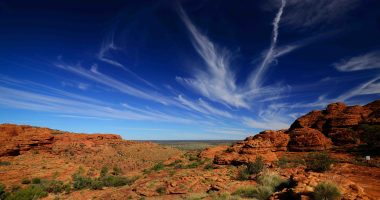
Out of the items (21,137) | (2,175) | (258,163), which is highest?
(21,137)

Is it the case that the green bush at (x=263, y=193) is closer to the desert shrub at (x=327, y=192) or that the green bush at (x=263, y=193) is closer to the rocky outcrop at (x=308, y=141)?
the desert shrub at (x=327, y=192)

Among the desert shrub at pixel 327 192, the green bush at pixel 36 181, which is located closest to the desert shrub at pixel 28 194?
the green bush at pixel 36 181

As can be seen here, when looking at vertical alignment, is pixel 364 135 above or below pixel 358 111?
below

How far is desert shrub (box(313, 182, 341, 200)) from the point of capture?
337 inches

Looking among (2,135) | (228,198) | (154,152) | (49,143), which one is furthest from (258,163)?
(2,135)

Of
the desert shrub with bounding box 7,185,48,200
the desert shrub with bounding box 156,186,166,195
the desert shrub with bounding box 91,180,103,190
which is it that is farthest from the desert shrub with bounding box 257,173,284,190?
the desert shrub with bounding box 7,185,48,200

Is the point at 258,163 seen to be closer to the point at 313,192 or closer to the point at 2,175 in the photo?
the point at 313,192

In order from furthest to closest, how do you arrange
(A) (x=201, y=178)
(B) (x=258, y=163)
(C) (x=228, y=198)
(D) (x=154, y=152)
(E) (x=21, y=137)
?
(D) (x=154, y=152) < (E) (x=21, y=137) < (B) (x=258, y=163) < (A) (x=201, y=178) < (C) (x=228, y=198)

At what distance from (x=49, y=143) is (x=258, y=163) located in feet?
146

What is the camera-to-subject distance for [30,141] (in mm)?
48562

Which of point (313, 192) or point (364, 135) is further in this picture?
point (364, 135)

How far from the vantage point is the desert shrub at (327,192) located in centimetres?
856

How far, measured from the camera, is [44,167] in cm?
3428

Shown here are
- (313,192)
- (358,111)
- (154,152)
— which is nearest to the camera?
(313,192)
